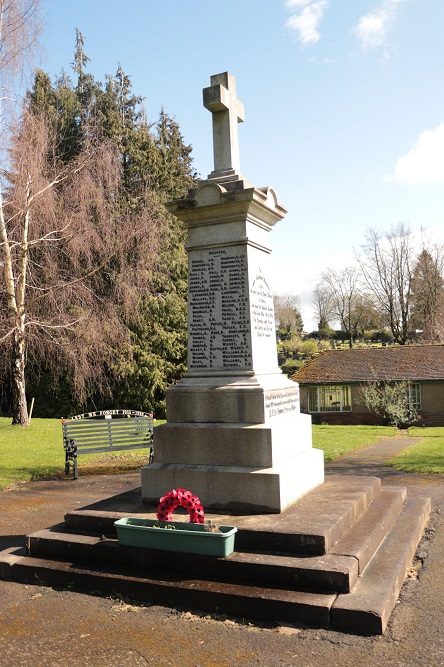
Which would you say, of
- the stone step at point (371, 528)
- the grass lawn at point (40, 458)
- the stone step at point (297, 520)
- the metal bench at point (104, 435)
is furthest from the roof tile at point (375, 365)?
the stone step at point (297, 520)

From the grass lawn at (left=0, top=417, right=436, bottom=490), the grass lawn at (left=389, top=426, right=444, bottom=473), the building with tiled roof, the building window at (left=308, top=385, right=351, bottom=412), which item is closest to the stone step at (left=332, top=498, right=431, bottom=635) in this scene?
the grass lawn at (left=389, top=426, right=444, bottom=473)

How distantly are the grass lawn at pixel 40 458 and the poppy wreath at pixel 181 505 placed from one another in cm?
539

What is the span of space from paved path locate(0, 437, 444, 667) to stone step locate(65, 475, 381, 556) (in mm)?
738

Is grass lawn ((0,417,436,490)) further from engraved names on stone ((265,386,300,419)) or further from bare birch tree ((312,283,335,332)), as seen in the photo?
bare birch tree ((312,283,335,332))

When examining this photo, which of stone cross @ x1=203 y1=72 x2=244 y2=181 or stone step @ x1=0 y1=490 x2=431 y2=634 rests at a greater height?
stone cross @ x1=203 y1=72 x2=244 y2=181

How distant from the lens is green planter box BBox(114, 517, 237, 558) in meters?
4.67

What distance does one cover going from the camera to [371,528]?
5402 millimetres

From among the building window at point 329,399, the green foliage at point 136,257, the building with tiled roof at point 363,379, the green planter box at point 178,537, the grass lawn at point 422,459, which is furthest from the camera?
the building window at point 329,399

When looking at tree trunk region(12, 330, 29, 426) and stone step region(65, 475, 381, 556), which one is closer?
stone step region(65, 475, 381, 556)

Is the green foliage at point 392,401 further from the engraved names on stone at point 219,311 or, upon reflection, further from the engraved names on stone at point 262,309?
the engraved names on stone at point 219,311

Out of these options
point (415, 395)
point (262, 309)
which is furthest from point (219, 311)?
point (415, 395)

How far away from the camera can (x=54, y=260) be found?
19.0 metres

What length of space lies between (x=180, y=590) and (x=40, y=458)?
340 inches

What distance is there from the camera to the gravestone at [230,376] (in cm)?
577
